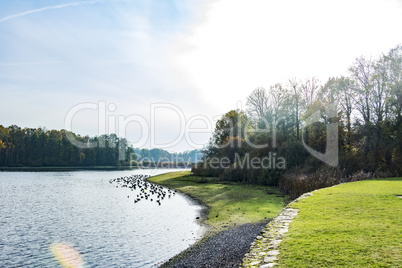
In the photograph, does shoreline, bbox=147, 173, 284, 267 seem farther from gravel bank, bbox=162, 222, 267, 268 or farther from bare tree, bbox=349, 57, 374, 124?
bare tree, bbox=349, 57, 374, 124

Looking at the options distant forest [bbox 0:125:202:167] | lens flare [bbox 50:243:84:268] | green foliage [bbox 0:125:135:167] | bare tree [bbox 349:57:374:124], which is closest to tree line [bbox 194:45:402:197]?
bare tree [bbox 349:57:374:124]

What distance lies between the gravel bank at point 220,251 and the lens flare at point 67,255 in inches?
132

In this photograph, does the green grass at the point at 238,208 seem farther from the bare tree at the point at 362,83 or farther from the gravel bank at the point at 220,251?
the bare tree at the point at 362,83

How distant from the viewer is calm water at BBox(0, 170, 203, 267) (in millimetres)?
11375

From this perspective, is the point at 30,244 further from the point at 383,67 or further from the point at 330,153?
the point at 383,67

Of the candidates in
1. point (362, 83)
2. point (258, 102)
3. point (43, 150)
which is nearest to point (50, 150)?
point (43, 150)

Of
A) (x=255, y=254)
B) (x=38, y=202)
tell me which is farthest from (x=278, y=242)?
(x=38, y=202)

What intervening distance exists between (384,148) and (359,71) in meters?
13.9

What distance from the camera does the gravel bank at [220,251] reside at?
9500mm

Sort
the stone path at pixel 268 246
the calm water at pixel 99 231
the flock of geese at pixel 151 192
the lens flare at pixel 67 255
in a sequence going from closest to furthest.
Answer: the stone path at pixel 268 246
the lens flare at pixel 67 255
the calm water at pixel 99 231
the flock of geese at pixel 151 192

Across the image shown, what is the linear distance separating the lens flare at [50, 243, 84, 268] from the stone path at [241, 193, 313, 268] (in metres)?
6.64

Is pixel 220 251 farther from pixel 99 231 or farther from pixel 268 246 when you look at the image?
pixel 99 231

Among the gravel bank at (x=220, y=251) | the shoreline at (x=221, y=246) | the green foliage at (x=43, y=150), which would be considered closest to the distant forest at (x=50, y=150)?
the green foliage at (x=43, y=150)

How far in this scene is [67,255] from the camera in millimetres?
11492
